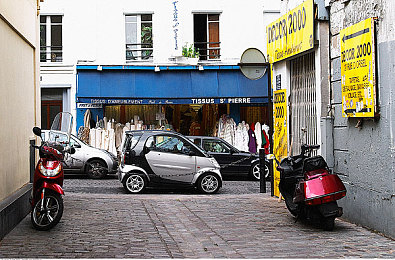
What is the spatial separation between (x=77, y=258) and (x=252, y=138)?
16.9m

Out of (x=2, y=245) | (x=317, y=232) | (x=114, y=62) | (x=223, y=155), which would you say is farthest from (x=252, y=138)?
(x=2, y=245)

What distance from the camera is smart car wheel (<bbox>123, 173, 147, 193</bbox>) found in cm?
1559

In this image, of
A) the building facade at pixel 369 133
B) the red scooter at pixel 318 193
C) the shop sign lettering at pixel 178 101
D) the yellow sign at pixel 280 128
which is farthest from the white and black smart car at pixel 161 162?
the shop sign lettering at pixel 178 101

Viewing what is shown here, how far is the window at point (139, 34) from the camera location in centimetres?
2528

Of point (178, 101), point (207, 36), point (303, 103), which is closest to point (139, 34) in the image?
point (207, 36)

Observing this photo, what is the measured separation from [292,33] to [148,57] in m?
13.5

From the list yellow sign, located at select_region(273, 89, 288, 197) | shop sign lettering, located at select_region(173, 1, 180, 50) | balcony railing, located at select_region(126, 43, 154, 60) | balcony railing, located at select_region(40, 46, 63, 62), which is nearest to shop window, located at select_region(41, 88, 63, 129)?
balcony railing, located at select_region(40, 46, 63, 62)

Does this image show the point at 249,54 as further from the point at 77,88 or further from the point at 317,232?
the point at 77,88

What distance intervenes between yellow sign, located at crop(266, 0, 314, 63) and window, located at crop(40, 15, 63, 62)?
42.3ft

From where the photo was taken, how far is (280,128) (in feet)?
45.4

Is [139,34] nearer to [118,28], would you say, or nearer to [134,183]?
[118,28]

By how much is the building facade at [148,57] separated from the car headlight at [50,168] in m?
15.5

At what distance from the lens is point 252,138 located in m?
23.6

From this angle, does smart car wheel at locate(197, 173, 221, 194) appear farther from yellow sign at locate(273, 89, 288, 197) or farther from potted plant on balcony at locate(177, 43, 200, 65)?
potted plant on balcony at locate(177, 43, 200, 65)
